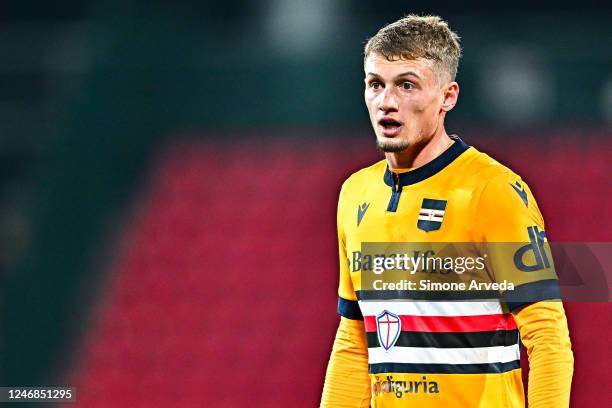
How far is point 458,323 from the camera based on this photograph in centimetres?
227

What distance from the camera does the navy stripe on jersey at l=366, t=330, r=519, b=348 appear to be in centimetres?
225

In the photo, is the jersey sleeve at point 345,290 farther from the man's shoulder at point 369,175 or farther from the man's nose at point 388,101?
the man's nose at point 388,101

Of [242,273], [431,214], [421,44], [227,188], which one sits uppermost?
[227,188]

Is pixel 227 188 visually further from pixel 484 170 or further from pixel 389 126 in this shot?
pixel 484 170

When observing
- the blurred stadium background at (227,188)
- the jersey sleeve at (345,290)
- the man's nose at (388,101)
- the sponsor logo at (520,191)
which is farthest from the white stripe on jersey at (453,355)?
the blurred stadium background at (227,188)

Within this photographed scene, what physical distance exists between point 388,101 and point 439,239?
32 cm

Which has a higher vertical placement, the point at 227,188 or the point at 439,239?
the point at 227,188

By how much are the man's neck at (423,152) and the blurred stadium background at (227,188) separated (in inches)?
120

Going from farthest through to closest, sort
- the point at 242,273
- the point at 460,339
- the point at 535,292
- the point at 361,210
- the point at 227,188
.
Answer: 1. the point at 227,188
2. the point at 242,273
3. the point at 361,210
4. the point at 460,339
5. the point at 535,292

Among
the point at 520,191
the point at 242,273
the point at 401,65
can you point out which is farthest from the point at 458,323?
the point at 242,273

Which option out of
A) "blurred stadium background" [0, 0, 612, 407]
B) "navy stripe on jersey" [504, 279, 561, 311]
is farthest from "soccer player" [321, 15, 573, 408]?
"blurred stadium background" [0, 0, 612, 407]

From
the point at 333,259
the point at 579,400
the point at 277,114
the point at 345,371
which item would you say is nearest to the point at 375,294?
the point at 345,371

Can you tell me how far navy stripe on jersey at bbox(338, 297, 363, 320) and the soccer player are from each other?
34mm

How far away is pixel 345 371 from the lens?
2539 mm
